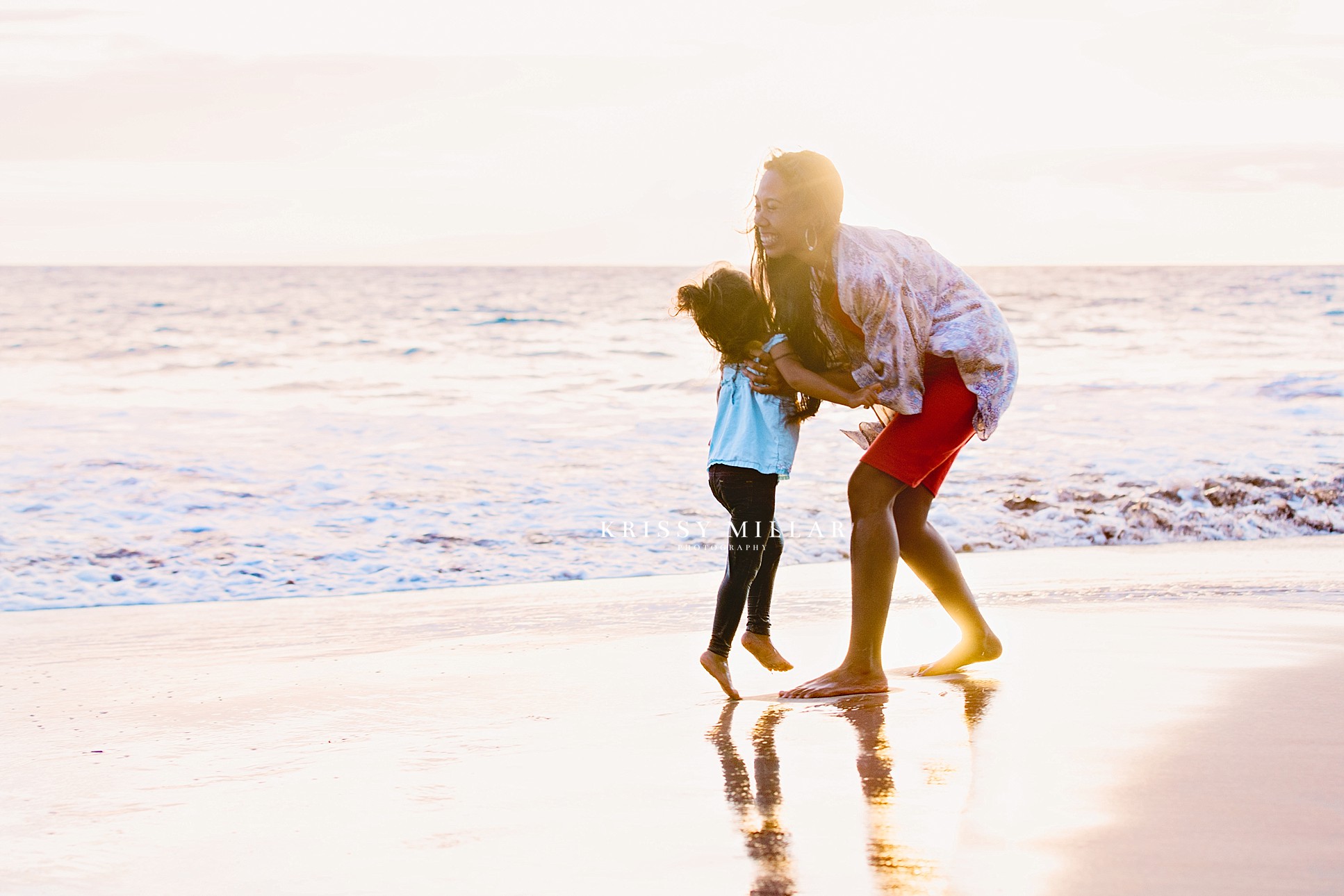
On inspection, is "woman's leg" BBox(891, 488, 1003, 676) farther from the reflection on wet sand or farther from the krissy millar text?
the krissy millar text

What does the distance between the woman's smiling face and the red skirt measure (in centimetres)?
48

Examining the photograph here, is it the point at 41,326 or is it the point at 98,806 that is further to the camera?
the point at 41,326

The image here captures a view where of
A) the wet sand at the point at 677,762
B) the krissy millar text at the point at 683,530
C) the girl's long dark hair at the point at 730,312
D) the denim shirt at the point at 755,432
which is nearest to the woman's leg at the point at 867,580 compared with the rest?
the wet sand at the point at 677,762

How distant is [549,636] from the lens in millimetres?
4672

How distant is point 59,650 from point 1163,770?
409 centimetres

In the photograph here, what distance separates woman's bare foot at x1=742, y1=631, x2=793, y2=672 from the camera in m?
3.62

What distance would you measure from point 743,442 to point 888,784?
4.23ft

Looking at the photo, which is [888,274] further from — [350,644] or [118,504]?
[118,504]

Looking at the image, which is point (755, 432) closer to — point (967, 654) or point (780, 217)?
point (780, 217)

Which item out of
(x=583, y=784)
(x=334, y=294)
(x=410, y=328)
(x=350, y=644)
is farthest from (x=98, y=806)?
(x=334, y=294)

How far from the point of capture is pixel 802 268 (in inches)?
133

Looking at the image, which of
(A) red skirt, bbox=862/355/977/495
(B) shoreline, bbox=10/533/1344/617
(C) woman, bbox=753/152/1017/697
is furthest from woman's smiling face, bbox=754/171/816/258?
(B) shoreline, bbox=10/533/1344/617

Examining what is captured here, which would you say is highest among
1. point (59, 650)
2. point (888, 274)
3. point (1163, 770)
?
point (888, 274)

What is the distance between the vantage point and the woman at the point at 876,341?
129 inches
